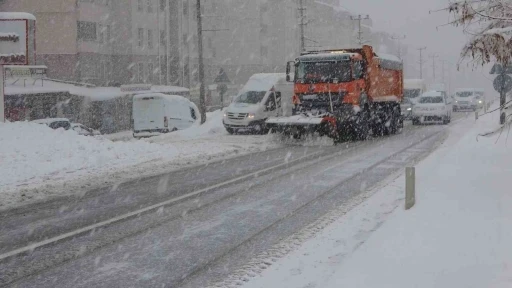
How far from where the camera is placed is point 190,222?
1043cm

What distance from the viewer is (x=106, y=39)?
53.5 meters

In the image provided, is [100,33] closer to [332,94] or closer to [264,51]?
[332,94]

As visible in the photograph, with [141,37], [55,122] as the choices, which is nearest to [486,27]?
[55,122]

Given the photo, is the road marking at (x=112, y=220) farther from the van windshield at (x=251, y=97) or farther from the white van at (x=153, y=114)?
the white van at (x=153, y=114)

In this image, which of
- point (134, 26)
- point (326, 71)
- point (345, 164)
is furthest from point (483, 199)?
point (134, 26)

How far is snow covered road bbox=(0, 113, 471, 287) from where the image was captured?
7.60m

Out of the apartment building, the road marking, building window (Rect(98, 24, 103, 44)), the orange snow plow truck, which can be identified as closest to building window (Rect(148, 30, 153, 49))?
the apartment building

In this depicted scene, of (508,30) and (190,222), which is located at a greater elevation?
(508,30)

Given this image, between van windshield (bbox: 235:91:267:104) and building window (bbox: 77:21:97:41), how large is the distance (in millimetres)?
21913

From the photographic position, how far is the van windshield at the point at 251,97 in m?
31.8

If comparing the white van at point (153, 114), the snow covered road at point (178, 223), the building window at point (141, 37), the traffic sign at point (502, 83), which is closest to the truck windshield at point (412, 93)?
the building window at point (141, 37)

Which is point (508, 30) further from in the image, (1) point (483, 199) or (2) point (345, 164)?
(2) point (345, 164)

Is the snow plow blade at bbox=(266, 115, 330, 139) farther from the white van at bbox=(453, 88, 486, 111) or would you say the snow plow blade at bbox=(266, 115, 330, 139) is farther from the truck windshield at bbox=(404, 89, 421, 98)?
the white van at bbox=(453, 88, 486, 111)

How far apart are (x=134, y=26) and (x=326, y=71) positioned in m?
34.8
